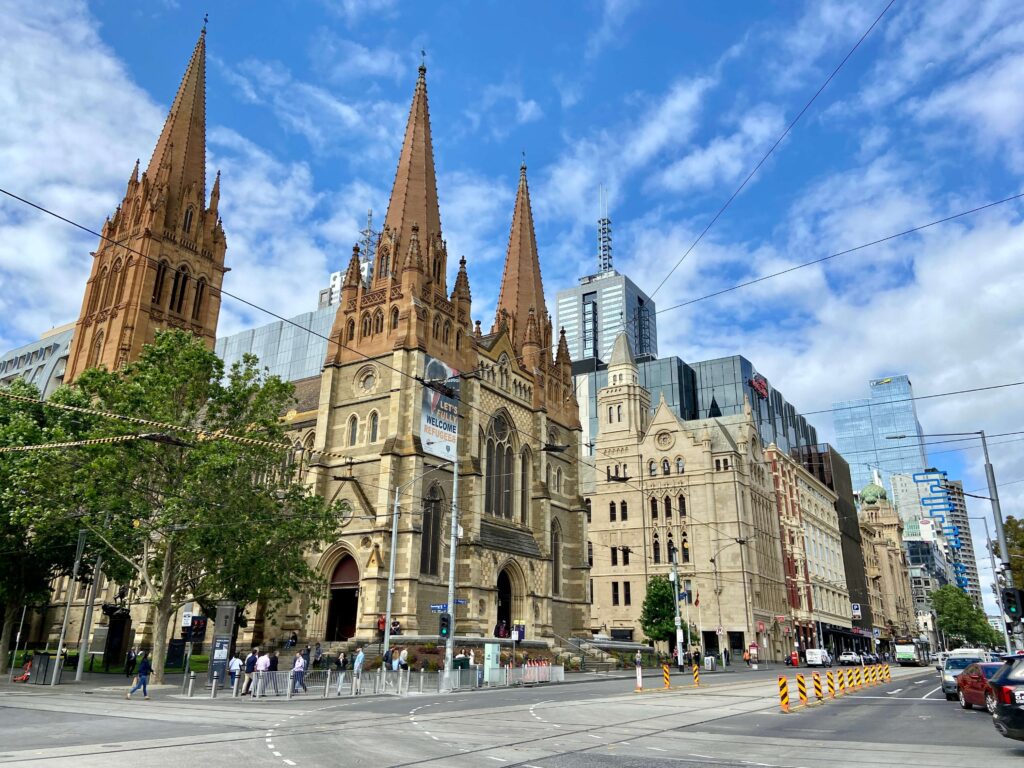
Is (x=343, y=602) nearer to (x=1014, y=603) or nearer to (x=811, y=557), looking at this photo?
(x=1014, y=603)

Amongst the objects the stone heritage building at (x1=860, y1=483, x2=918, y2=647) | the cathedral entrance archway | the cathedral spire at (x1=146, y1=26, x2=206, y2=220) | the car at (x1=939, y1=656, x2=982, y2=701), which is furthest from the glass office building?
the stone heritage building at (x1=860, y1=483, x2=918, y2=647)

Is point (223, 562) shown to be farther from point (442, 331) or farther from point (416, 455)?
point (442, 331)

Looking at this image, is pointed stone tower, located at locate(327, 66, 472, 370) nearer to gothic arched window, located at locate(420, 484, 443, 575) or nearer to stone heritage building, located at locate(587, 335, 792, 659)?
gothic arched window, located at locate(420, 484, 443, 575)

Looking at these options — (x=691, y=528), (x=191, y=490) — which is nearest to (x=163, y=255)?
(x=191, y=490)

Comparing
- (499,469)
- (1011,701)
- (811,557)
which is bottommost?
(1011,701)

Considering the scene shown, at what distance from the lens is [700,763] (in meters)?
10.5

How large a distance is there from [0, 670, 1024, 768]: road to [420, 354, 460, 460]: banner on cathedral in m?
17.2

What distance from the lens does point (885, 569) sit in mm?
122062

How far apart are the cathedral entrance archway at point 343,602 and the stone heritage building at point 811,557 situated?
52139 mm

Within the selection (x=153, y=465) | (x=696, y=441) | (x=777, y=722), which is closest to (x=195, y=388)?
(x=153, y=465)

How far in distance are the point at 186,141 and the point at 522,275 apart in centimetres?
2957

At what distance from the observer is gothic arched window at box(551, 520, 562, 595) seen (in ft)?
156

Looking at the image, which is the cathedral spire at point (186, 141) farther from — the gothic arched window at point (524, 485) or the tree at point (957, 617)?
the tree at point (957, 617)

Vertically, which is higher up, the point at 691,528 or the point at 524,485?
the point at 691,528
